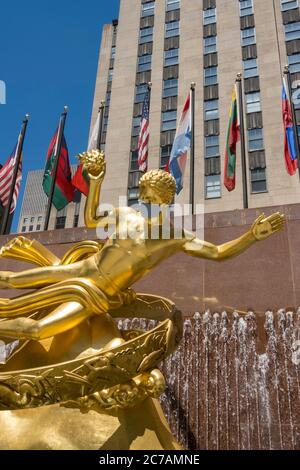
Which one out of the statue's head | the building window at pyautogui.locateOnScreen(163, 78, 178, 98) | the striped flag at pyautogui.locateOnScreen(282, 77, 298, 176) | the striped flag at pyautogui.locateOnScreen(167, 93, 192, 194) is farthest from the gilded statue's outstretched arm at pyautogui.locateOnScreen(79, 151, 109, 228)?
the building window at pyautogui.locateOnScreen(163, 78, 178, 98)

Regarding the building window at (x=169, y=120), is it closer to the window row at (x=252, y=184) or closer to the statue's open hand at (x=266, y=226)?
the window row at (x=252, y=184)

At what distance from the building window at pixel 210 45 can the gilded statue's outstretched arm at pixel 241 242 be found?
3137 cm

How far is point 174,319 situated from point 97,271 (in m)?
1.12

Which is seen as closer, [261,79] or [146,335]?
[146,335]

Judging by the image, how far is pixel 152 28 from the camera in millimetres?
38500

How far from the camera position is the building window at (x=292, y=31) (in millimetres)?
33219

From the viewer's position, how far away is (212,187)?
2928 centimetres

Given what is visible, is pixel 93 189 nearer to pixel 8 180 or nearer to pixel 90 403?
pixel 90 403

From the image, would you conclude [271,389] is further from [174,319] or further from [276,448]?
[174,319]

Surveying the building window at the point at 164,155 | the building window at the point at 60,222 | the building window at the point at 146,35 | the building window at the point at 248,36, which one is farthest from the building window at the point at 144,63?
the building window at the point at 60,222

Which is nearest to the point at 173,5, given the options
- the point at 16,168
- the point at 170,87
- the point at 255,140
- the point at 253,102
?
the point at 170,87

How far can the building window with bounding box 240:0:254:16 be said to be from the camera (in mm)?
35125

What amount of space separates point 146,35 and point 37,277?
1436 inches
